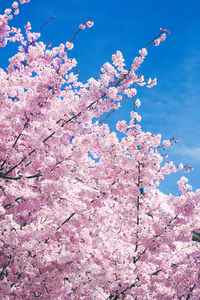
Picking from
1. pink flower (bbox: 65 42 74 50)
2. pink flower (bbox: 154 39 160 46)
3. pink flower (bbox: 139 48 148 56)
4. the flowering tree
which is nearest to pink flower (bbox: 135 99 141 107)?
the flowering tree

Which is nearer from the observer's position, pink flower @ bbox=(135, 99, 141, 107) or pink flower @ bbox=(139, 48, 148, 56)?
pink flower @ bbox=(139, 48, 148, 56)

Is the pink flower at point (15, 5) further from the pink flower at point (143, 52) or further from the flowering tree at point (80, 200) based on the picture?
the pink flower at point (143, 52)

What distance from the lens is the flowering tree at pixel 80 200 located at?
6941 millimetres

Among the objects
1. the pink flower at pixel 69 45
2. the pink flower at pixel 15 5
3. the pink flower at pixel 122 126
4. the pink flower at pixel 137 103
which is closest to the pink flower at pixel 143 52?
the pink flower at pixel 137 103

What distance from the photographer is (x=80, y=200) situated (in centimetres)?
798

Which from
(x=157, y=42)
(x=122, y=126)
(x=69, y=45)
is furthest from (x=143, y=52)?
(x=69, y=45)

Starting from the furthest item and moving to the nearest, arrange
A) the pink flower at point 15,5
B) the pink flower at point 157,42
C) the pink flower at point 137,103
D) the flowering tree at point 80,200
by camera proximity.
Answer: the pink flower at point 15,5 < the pink flower at point 137,103 < the pink flower at point 157,42 < the flowering tree at point 80,200

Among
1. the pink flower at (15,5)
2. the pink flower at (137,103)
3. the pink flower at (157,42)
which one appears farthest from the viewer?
the pink flower at (15,5)

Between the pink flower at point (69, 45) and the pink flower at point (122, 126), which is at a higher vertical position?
the pink flower at point (69, 45)

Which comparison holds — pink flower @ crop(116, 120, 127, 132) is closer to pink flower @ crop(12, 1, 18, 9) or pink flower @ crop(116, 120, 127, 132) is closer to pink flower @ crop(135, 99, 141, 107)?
pink flower @ crop(135, 99, 141, 107)

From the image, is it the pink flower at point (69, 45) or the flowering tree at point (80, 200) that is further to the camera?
the pink flower at point (69, 45)

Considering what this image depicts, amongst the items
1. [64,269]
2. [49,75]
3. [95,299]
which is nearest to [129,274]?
[95,299]

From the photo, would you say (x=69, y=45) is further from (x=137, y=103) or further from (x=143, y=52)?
(x=137, y=103)

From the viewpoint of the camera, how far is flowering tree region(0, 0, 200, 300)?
22.8ft
